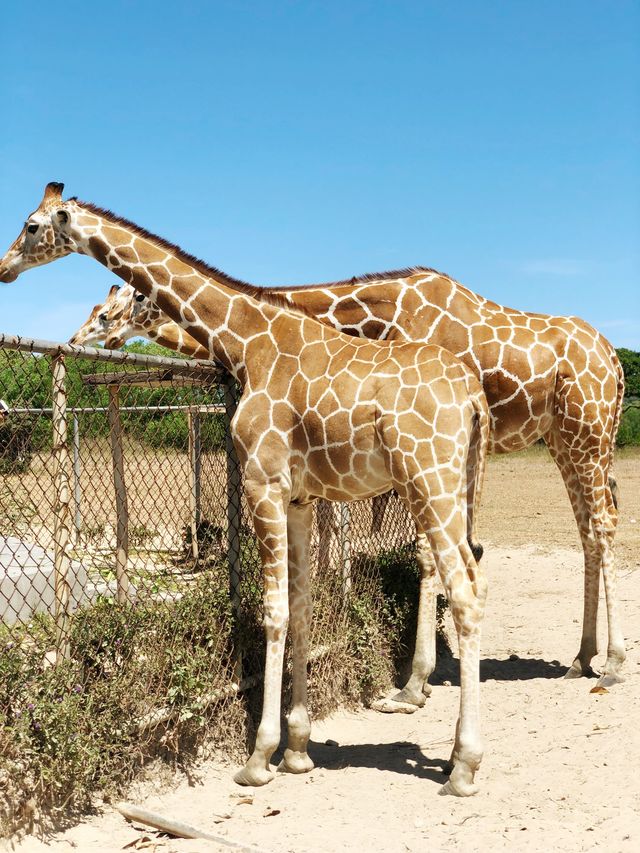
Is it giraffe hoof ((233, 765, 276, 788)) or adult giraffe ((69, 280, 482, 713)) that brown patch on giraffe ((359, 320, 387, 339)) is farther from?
giraffe hoof ((233, 765, 276, 788))

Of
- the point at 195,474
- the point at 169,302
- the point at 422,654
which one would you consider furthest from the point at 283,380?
the point at 195,474

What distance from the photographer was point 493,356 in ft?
20.7

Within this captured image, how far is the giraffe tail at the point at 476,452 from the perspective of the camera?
4.85 meters

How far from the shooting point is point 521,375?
633 centimetres

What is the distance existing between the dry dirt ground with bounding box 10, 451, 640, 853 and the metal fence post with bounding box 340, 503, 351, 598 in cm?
90

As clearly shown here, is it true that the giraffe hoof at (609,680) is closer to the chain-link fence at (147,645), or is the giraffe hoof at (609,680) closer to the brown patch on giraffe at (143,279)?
the chain-link fence at (147,645)

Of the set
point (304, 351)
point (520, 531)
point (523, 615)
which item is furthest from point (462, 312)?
point (520, 531)

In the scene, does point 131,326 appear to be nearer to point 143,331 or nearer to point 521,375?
point 143,331

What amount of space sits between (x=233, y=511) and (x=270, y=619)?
2.61ft

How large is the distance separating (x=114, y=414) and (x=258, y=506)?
2.97 meters

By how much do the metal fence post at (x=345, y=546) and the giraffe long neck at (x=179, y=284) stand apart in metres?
1.70

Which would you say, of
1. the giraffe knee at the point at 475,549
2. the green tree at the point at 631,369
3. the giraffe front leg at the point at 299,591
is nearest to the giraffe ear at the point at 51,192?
the giraffe front leg at the point at 299,591

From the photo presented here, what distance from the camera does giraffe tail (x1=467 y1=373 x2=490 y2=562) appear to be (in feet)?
15.9

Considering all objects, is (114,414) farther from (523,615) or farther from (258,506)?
(523,615)
